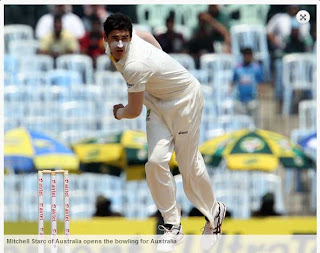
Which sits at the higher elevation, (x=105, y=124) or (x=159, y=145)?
(x=159, y=145)

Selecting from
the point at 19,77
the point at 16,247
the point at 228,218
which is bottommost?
the point at 228,218

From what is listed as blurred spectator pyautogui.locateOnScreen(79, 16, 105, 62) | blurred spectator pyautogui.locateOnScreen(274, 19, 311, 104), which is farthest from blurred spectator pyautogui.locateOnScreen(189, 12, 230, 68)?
blurred spectator pyautogui.locateOnScreen(79, 16, 105, 62)

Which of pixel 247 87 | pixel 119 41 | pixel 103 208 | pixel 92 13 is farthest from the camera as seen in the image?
pixel 92 13

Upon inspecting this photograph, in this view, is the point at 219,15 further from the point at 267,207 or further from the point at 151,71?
the point at 151,71

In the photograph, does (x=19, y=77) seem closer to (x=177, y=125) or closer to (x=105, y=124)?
(x=105, y=124)

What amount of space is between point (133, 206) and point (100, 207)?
0.33m

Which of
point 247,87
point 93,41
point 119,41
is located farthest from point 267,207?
point 119,41

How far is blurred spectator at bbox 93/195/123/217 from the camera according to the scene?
8914 millimetres

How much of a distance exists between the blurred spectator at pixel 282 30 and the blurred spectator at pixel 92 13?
1.78 meters

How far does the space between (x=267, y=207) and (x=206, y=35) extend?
1.99 m

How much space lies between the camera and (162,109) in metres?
5.29

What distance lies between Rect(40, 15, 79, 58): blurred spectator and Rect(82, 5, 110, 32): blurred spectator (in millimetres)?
224

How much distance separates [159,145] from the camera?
527cm

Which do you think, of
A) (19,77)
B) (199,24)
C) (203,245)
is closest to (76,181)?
(19,77)
